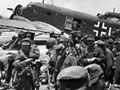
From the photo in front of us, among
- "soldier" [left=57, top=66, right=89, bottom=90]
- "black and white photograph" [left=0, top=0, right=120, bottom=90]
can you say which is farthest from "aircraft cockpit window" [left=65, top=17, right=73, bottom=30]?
"soldier" [left=57, top=66, right=89, bottom=90]

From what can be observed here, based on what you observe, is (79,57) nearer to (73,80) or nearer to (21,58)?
(21,58)

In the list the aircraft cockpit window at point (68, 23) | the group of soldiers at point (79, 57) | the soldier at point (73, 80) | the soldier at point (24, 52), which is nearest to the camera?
the soldier at point (73, 80)

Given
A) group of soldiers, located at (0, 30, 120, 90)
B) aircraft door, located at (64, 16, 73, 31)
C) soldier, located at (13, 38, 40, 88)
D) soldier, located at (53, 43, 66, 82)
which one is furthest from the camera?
aircraft door, located at (64, 16, 73, 31)

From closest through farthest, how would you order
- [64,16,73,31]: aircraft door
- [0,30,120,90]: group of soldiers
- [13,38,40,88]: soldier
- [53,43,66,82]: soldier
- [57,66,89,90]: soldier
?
[57,66,89,90]: soldier → [13,38,40,88]: soldier → [0,30,120,90]: group of soldiers → [53,43,66,82]: soldier → [64,16,73,31]: aircraft door

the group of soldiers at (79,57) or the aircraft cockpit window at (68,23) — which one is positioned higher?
the aircraft cockpit window at (68,23)

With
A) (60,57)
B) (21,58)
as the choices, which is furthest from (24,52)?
(60,57)

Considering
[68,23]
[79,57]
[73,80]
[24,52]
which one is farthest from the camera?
[68,23]

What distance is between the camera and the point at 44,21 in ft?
89.7

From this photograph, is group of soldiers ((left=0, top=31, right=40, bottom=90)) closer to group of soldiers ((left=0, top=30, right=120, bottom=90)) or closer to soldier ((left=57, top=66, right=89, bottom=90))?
group of soldiers ((left=0, top=30, right=120, bottom=90))

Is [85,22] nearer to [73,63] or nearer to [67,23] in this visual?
[67,23]

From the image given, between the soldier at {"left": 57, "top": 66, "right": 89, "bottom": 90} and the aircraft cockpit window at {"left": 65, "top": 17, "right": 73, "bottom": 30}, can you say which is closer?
the soldier at {"left": 57, "top": 66, "right": 89, "bottom": 90}

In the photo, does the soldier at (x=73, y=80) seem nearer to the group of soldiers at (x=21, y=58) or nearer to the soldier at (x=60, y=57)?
the group of soldiers at (x=21, y=58)

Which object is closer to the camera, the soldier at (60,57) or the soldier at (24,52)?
the soldier at (24,52)

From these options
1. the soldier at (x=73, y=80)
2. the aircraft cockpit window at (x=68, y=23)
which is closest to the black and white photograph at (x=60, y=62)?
the soldier at (x=73, y=80)
